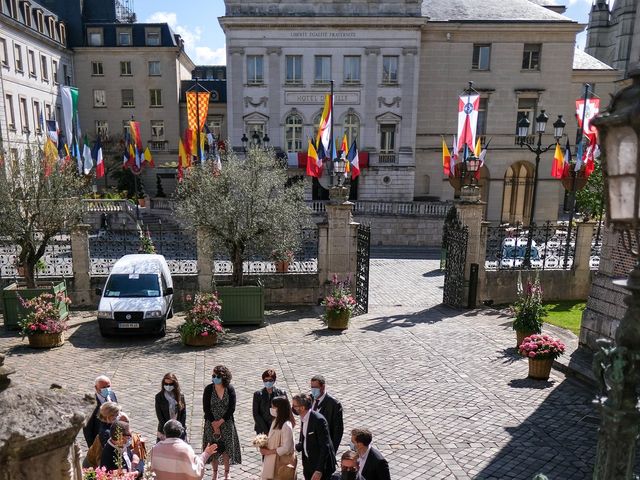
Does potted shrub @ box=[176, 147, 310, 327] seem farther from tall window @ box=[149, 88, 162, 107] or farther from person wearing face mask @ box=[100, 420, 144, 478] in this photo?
tall window @ box=[149, 88, 162, 107]

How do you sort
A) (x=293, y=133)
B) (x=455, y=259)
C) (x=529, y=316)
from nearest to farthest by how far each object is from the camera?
(x=529, y=316) < (x=455, y=259) < (x=293, y=133)

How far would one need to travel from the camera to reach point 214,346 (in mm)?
12195

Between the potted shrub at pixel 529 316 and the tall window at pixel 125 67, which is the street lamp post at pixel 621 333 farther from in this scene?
the tall window at pixel 125 67

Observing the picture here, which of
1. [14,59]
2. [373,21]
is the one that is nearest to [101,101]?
[14,59]

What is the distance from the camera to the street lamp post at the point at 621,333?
2.66 m

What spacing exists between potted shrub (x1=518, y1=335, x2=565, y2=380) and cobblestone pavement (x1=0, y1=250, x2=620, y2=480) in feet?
0.79

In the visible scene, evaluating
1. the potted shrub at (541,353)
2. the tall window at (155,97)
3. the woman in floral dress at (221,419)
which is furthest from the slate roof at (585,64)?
the woman in floral dress at (221,419)

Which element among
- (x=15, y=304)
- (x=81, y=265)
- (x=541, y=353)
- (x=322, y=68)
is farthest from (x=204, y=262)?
(x=322, y=68)

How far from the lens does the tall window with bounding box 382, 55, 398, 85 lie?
36.6 meters

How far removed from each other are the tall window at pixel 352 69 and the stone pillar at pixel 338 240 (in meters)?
23.5

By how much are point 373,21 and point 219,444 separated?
3464cm

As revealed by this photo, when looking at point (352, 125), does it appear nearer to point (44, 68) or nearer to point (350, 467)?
point (44, 68)

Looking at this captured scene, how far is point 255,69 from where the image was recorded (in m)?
36.5

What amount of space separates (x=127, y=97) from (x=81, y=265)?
3357cm
